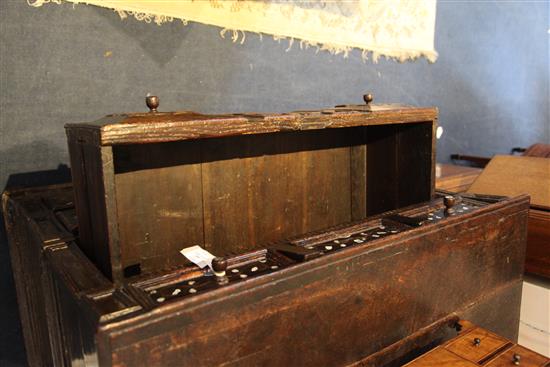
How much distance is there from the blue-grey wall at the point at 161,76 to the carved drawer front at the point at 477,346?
5.10 feet

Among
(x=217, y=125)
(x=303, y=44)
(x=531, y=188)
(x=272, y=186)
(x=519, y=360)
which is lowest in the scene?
(x=519, y=360)

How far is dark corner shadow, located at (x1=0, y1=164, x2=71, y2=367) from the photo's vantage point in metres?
1.77

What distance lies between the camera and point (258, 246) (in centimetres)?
124

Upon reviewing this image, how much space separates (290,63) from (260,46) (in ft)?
0.78

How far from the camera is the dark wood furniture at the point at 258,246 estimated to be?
984 millimetres

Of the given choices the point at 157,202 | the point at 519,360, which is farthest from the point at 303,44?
the point at 519,360

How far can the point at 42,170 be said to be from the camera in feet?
5.97

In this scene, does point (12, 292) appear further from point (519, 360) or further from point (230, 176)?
point (519, 360)

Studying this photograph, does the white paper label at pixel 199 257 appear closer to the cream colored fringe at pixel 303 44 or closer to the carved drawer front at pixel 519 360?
the carved drawer front at pixel 519 360

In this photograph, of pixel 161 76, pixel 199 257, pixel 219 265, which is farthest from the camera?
pixel 161 76

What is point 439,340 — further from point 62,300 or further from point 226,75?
point 226,75

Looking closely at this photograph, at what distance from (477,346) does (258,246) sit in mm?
725

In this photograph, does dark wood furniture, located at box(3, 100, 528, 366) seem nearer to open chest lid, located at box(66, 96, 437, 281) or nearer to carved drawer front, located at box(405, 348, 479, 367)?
open chest lid, located at box(66, 96, 437, 281)

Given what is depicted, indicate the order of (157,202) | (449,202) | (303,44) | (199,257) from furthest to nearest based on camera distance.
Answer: (303,44), (449,202), (157,202), (199,257)
